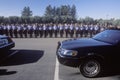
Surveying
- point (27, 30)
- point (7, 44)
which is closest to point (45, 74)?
point (7, 44)

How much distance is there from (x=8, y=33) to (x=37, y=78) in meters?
17.4

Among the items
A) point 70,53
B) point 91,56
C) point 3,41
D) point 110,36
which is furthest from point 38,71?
point 110,36

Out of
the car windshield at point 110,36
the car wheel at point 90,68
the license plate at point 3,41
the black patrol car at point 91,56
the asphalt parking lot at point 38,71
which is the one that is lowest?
the asphalt parking lot at point 38,71

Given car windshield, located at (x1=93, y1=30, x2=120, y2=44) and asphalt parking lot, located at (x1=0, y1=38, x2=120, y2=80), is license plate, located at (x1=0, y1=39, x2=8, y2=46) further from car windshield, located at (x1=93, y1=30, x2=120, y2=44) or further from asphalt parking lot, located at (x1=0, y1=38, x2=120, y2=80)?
car windshield, located at (x1=93, y1=30, x2=120, y2=44)

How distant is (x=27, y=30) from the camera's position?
23.7 metres

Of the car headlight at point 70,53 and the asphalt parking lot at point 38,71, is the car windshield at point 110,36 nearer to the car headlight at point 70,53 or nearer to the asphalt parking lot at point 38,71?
the asphalt parking lot at point 38,71

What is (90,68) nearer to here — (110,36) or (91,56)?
(91,56)

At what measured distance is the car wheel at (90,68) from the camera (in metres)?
7.08

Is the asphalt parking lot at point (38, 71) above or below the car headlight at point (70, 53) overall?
below

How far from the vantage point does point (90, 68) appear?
717 cm

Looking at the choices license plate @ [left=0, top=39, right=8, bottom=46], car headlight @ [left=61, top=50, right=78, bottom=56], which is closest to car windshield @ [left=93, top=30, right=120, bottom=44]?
car headlight @ [left=61, top=50, right=78, bottom=56]

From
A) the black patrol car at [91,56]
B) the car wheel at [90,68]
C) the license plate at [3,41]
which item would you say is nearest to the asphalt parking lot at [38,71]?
the car wheel at [90,68]

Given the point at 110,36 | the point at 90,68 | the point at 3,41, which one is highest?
the point at 110,36

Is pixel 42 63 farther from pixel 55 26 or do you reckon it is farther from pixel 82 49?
A: pixel 55 26
